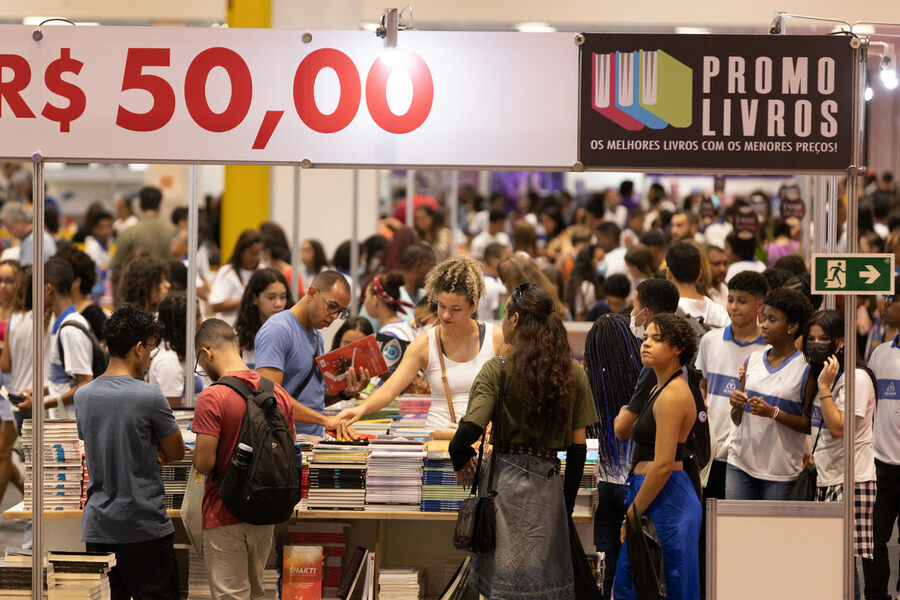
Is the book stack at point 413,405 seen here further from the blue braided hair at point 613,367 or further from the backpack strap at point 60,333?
the backpack strap at point 60,333

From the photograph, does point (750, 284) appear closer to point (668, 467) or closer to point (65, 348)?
point (668, 467)

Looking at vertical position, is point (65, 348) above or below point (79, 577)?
above

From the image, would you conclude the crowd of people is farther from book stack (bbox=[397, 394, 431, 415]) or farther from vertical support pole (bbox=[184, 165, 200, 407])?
book stack (bbox=[397, 394, 431, 415])

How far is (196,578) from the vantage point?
15.8 ft

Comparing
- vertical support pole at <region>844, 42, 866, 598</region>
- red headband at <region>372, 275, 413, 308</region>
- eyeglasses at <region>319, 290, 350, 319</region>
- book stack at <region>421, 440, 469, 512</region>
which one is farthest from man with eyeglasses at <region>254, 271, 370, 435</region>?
vertical support pole at <region>844, 42, 866, 598</region>

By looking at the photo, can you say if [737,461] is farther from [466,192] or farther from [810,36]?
[466,192]

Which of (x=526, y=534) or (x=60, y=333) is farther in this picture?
(x=60, y=333)

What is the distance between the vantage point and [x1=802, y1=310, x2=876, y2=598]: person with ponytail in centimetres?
473

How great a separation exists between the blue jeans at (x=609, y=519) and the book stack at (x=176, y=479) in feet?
5.70

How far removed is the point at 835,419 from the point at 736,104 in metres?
1.47

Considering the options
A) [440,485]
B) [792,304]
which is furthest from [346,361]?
[792,304]

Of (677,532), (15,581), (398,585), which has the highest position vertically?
(677,532)

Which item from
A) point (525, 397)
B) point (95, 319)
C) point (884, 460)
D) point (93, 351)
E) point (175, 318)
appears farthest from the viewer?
point (95, 319)

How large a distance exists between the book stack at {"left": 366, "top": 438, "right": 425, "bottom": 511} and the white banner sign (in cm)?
131
